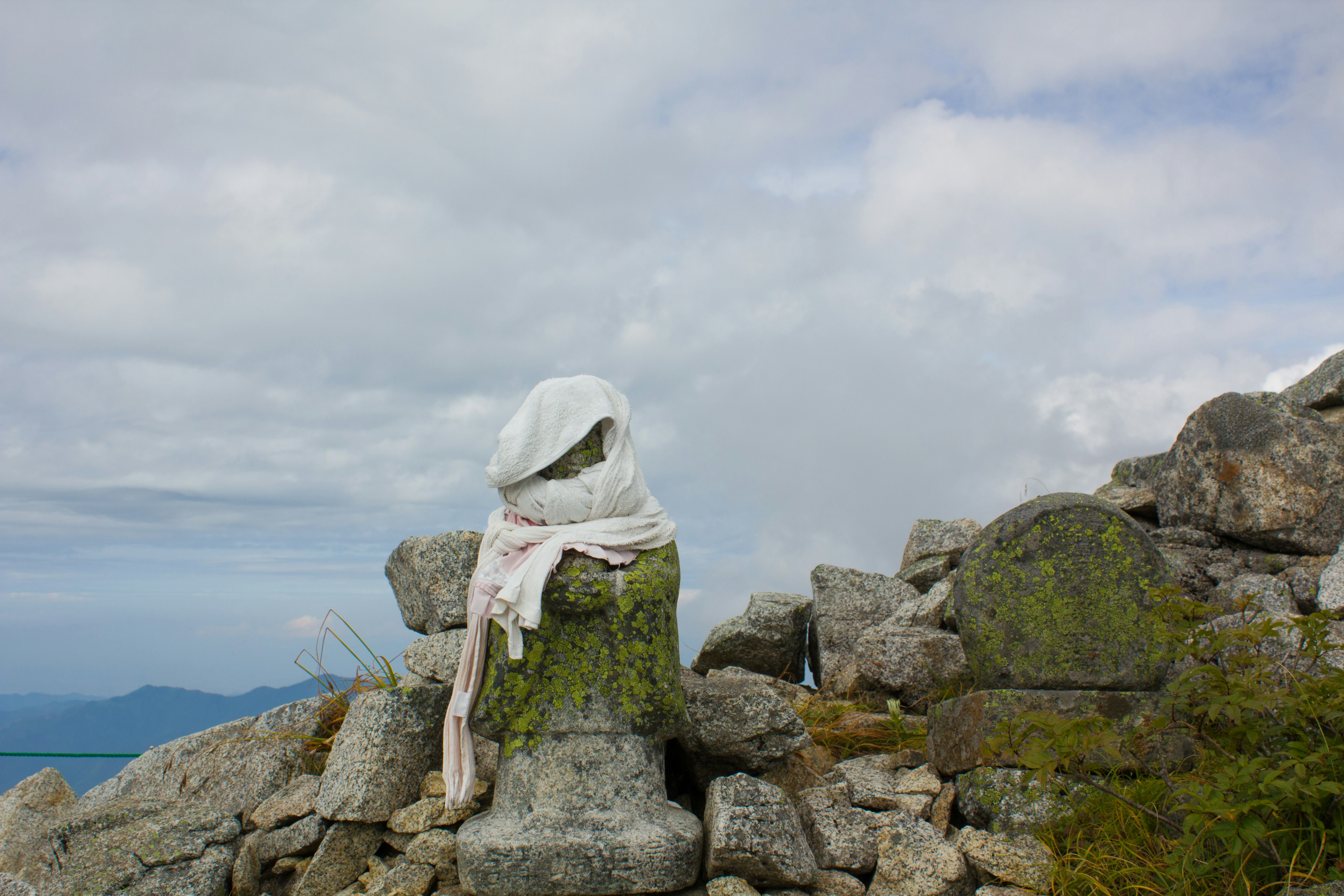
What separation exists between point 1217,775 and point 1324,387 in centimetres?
922

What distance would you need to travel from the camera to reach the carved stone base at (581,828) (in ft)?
17.3

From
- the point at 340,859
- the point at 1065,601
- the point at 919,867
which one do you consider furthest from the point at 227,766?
the point at 1065,601

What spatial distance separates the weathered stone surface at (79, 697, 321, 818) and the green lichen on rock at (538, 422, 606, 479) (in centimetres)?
324

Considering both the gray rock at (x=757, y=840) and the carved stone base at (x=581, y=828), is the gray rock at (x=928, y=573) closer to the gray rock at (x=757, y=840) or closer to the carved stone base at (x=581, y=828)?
the gray rock at (x=757, y=840)

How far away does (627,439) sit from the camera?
6367 mm

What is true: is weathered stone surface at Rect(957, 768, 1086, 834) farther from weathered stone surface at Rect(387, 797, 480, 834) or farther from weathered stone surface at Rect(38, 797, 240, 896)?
weathered stone surface at Rect(38, 797, 240, 896)

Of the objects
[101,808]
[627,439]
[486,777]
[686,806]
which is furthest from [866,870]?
[101,808]

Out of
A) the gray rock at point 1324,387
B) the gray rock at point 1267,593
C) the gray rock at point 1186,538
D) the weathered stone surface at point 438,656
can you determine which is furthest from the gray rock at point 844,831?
the gray rock at point 1324,387

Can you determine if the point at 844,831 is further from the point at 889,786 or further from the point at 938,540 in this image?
the point at 938,540

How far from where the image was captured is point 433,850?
5938 mm

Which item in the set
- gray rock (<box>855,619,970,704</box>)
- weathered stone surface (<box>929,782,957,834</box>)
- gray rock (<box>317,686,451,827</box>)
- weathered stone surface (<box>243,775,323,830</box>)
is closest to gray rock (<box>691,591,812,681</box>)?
gray rock (<box>855,619,970,704</box>)

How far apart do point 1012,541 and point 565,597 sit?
10.6 ft

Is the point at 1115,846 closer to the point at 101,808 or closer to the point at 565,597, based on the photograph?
the point at 565,597

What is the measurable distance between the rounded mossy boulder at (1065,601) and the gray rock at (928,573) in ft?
13.7
